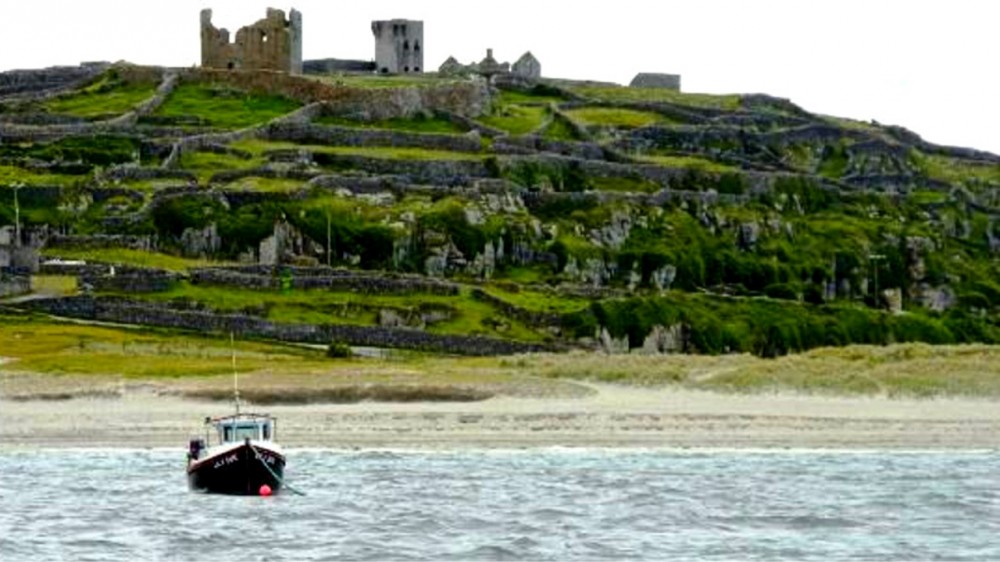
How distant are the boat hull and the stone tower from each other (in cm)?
13595

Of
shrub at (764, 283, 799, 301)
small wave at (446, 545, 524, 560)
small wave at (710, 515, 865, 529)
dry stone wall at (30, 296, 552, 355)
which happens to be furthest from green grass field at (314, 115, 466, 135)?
small wave at (446, 545, 524, 560)

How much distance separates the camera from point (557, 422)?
70500mm

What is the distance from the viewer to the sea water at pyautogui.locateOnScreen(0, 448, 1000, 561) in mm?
49938

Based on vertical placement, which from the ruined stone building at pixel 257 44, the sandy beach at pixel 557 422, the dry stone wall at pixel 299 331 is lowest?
the sandy beach at pixel 557 422

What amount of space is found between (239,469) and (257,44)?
114433 millimetres

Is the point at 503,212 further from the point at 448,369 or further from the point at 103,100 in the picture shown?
the point at 448,369

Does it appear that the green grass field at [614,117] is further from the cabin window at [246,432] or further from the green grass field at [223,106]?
the cabin window at [246,432]

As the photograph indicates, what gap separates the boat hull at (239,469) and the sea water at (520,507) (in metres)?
0.54

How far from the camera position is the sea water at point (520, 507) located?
49.9 m

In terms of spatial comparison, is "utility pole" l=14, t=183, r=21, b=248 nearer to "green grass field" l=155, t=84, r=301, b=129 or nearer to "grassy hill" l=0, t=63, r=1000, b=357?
"grassy hill" l=0, t=63, r=1000, b=357

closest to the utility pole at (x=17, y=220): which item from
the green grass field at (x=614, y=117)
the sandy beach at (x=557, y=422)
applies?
the sandy beach at (x=557, y=422)

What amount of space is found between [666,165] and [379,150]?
62.3 feet

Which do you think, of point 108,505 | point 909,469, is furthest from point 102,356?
point 909,469

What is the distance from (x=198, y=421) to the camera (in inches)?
2798
